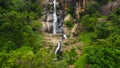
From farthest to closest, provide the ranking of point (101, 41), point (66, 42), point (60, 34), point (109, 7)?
point (60, 34), point (109, 7), point (66, 42), point (101, 41)

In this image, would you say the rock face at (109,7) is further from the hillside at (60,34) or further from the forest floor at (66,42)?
the forest floor at (66,42)

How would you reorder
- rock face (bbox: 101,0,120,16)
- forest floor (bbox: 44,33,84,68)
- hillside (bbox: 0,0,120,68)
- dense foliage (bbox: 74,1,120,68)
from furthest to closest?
rock face (bbox: 101,0,120,16), forest floor (bbox: 44,33,84,68), dense foliage (bbox: 74,1,120,68), hillside (bbox: 0,0,120,68)

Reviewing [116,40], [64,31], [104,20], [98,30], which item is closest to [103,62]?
[116,40]

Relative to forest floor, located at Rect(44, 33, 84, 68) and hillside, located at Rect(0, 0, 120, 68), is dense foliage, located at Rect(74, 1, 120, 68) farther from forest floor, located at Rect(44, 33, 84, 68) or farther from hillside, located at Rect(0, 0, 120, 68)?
forest floor, located at Rect(44, 33, 84, 68)

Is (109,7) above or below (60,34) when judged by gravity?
above

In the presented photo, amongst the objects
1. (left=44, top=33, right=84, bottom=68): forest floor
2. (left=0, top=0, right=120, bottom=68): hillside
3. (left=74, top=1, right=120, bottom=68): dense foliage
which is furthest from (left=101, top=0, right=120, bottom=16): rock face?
(left=44, top=33, right=84, bottom=68): forest floor

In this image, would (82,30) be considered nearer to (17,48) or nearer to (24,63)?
(17,48)

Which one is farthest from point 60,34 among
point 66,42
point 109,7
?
point 109,7

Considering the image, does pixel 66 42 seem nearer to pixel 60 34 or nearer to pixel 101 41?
pixel 60 34
